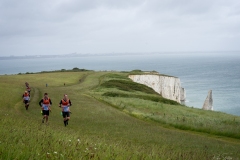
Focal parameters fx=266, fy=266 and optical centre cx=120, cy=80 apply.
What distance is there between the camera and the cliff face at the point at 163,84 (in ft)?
289

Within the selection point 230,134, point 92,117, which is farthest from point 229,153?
point 92,117

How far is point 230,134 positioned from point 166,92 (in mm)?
69969

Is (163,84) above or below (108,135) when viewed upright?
above

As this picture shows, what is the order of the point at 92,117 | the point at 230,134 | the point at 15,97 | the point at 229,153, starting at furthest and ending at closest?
the point at 15,97
the point at 92,117
the point at 230,134
the point at 229,153

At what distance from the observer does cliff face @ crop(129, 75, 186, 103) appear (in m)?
88.1

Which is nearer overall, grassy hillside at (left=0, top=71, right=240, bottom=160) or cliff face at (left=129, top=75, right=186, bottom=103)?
grassy hillside at (left=0, top=71, right=240, bottom=160)

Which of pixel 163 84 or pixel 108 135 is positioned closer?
pixel 108 135

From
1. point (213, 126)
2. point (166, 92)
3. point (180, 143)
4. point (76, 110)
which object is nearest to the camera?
point (180, 143)

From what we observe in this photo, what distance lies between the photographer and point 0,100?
32.8m

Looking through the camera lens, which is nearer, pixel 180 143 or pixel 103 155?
pixel 103 155

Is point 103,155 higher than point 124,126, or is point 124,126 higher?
point 103,155

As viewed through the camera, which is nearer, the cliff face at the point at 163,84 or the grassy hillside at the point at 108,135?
the grassy hillside at the point at 108,135

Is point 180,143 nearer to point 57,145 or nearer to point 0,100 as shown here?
point 57,145

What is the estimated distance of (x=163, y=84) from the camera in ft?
305
